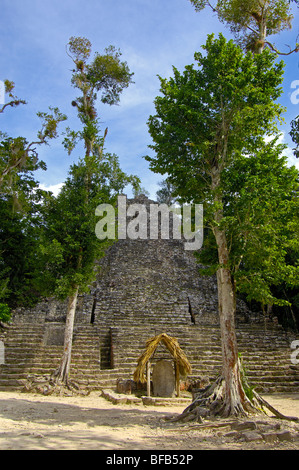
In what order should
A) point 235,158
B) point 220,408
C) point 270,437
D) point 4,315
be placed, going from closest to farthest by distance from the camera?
point 270,437
point 220,408
point 235,158
point 4,315

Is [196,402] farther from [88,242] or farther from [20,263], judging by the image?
[20,263]

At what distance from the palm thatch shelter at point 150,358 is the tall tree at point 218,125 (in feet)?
8.65

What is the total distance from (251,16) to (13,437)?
11.5 meters

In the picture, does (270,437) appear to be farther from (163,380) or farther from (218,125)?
(218,125)

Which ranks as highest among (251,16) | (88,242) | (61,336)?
(251,16)

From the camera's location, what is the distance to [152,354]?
8352 millimetres

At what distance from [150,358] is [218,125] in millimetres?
5826

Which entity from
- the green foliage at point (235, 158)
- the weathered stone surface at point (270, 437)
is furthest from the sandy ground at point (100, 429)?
the green foliage at point (235, 158)

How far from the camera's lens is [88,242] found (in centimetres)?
1032

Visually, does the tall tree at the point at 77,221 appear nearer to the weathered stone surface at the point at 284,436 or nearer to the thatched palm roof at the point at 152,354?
the thatched palm roof at the point at 152,354

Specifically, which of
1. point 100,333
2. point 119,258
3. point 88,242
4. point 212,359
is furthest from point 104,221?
point 119,258

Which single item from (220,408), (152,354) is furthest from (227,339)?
(152,354)

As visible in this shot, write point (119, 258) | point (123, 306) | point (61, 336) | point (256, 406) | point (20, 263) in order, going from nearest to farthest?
point (256, 406) → point (61, 336) → point (123, 306) → point (20, 263) → point (119, 258)

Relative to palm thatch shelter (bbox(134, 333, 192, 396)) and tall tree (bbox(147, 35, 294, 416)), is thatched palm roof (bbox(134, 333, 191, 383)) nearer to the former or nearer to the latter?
palm thatch shelter (bbox(134, 333, 192, 396))
